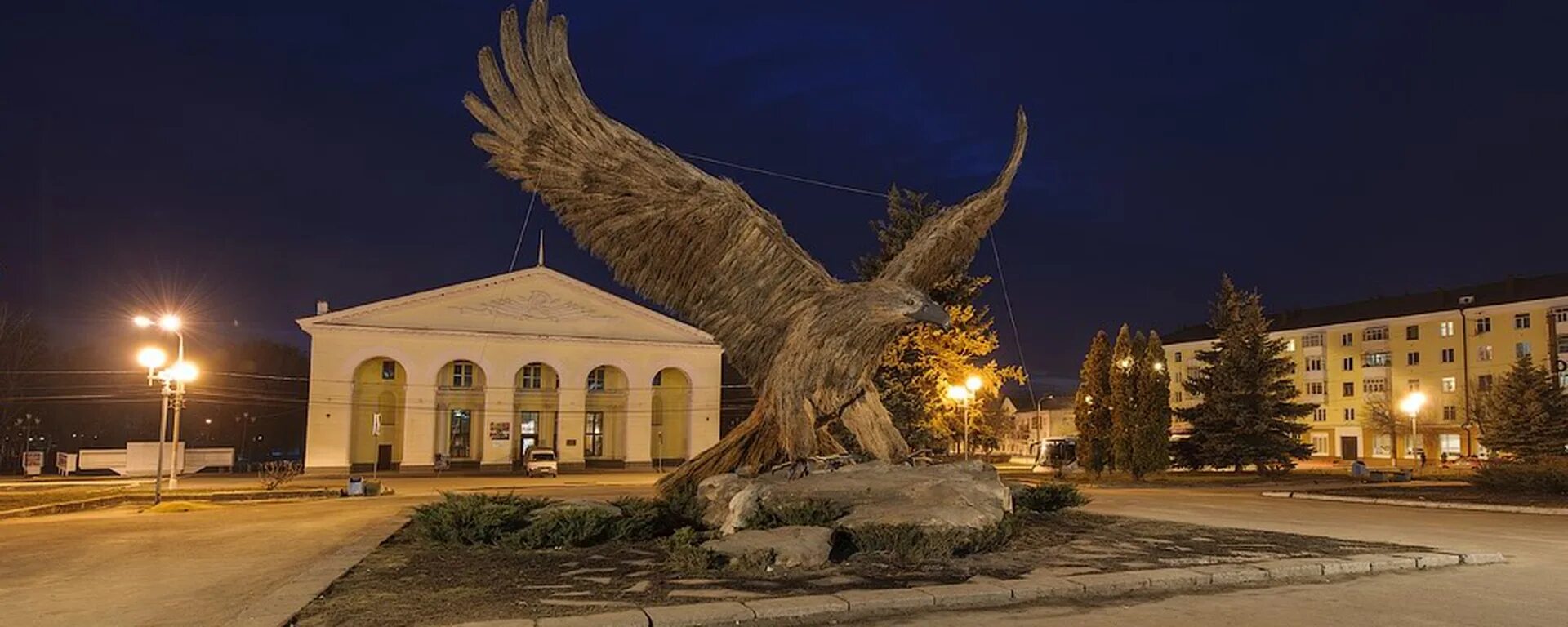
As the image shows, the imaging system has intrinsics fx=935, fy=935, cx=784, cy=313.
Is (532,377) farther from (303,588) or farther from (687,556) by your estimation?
(303,588)

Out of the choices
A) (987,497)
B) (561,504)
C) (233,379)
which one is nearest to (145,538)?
(561,504)

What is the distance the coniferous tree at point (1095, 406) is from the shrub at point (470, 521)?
3080cm

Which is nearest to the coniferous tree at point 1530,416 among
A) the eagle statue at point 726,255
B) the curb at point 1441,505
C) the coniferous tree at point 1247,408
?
the coniferous tree at point 1247,408

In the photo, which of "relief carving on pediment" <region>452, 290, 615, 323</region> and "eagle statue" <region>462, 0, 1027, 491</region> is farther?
"relief carving on pediment" <region>452, 290, 615, 323</region>

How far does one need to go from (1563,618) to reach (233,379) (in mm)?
74931

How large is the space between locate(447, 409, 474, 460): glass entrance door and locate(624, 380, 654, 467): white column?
8253 mm

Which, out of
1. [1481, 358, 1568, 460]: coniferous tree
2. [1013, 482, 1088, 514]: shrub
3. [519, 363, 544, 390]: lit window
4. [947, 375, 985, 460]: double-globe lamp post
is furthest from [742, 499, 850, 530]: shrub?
[1481, 358, 1568, 460]: coniferous tree

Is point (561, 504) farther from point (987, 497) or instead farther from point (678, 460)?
point (678, 460)

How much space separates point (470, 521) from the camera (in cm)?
1200

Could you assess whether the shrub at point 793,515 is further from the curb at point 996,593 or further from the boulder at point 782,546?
the curb at point 996,593

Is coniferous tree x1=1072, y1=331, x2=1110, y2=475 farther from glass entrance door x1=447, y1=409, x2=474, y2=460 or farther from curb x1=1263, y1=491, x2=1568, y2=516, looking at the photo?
glass entrance door x1=447, y1=409, x2=474, y2=460

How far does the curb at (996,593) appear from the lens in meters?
7.60

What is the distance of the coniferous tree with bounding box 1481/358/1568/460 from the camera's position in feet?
134

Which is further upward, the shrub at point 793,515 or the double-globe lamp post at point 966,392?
the double-globe lamp post at point 966,392
